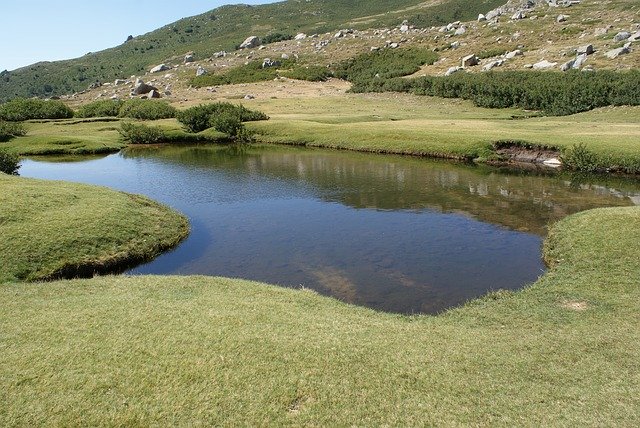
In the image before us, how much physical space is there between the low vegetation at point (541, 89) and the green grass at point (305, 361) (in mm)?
69508

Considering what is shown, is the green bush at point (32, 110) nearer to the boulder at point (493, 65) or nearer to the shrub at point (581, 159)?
the boulder at point (493, 65)

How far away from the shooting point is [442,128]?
7162 centimetres

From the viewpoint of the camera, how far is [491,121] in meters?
77.4

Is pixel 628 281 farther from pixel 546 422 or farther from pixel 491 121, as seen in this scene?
pixel 491 121

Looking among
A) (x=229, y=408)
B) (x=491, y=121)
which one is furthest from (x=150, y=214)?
(x=491, y=121)

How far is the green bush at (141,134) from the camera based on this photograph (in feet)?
276

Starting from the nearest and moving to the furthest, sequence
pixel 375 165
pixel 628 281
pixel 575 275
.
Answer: pixel 628 281
pixel 575 275
pixel 375 165

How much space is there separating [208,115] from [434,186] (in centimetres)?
5575

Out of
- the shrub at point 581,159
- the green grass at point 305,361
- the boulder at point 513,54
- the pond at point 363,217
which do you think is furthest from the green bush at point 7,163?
the boulder at point 513,54

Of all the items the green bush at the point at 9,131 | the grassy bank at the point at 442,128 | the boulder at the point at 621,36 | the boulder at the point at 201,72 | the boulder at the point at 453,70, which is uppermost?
the boulder at the point at 201,72

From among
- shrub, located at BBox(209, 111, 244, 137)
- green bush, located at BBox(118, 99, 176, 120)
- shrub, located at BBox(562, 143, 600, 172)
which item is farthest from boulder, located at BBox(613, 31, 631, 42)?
green bush, located at BBox(118, 99, 176, 120)

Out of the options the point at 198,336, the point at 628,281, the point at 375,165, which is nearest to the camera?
the point at 198,336

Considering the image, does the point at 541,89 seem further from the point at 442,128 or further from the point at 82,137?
the point at 82,137

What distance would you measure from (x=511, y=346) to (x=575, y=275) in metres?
10.1
